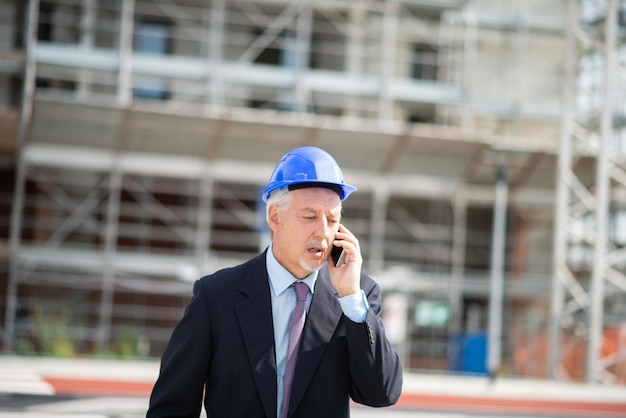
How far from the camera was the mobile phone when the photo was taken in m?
3.07

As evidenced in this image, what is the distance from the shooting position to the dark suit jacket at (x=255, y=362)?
302 centimetres

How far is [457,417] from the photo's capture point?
11938 millimetres

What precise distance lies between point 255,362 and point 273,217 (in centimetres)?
45

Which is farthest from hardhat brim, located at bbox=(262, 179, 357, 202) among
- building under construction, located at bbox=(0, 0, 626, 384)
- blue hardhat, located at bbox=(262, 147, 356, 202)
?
building under construction, located at bbox=(0, 0, 626, 384)

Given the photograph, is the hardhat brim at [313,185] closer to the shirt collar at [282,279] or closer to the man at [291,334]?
the man at [291,334]

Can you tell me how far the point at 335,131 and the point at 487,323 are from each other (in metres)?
7.02

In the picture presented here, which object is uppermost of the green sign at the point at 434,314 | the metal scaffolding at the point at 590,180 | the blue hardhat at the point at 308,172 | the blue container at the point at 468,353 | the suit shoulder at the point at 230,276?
the metal scaffolding at the point at 590,180

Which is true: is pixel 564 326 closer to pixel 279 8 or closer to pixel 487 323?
pixel 487 323

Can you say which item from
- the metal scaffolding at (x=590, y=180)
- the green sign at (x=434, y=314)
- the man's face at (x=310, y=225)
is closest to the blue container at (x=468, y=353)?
the metal scaffolding at (x=590, y=180)

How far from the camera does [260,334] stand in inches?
121

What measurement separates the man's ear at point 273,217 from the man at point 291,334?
0.01 meters

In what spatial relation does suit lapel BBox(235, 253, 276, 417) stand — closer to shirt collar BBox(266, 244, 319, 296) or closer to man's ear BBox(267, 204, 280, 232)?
shirt collar BBox(266, 244, 319, 296)

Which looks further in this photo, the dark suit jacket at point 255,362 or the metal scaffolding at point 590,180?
the metal scaffolding at point 590,180

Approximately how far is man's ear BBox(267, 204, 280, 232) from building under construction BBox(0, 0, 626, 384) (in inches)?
623
